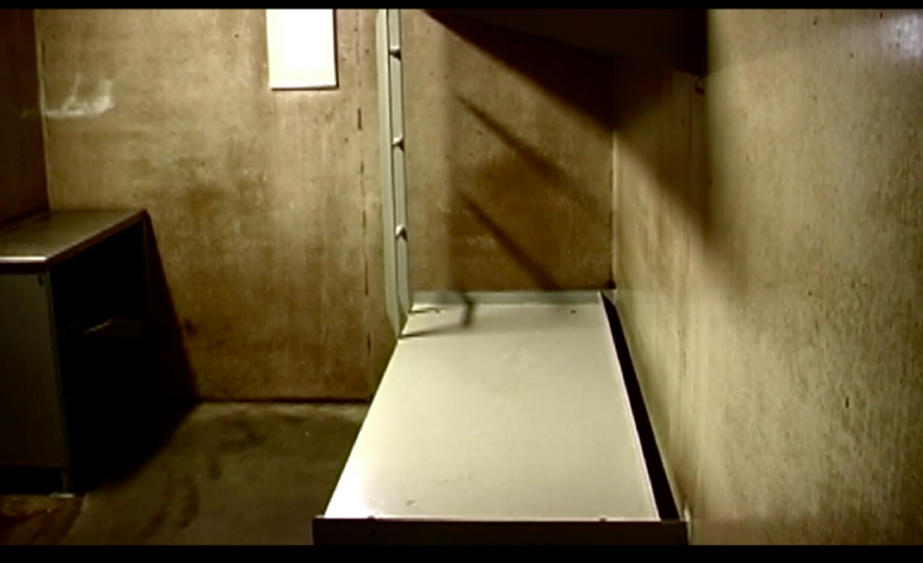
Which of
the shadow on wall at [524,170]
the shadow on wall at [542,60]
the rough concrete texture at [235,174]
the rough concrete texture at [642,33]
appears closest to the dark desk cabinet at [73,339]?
the rough concrete texture at [235,174]

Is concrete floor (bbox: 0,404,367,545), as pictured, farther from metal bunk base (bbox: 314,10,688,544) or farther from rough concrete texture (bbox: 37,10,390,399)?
metal bunk base (bbox: 314,10,688,544)

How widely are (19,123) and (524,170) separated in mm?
1710

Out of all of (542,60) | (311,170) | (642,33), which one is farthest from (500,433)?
(311,170)

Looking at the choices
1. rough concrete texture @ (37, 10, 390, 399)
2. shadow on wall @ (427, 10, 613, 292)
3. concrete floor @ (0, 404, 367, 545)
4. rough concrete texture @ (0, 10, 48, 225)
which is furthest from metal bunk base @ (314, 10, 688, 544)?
rough concrete texture @ (0, 10, 48, 225)

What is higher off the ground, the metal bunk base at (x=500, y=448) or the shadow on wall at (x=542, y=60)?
the shadow on wall at (x=542, y=60)

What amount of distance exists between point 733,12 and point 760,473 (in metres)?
0.55

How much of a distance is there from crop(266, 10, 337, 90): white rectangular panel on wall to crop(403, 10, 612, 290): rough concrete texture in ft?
1.10

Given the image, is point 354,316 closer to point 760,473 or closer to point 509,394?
point 509,394

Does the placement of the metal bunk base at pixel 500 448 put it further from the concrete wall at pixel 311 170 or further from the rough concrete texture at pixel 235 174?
the rough concrete texture at pixel 235 174

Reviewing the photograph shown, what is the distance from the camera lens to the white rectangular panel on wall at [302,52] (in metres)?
3.32

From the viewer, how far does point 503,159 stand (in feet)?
10.4

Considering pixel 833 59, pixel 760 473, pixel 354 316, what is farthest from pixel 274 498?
pixel 833 59

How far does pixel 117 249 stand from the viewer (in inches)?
139

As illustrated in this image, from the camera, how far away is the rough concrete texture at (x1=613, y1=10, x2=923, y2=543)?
2.19 ft
